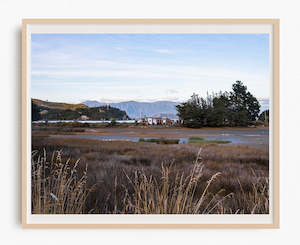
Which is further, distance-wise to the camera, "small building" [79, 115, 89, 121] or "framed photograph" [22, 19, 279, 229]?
"small building" [79, 115, 89, 121]

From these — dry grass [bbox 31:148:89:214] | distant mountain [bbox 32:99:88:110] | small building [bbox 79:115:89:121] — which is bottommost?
dry grass [bbox 31:148:89:214]

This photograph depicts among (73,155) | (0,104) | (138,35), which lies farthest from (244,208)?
(0,104)

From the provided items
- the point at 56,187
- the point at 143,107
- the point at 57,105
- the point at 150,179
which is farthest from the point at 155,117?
the point at 56,187

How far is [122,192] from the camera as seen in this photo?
240cm

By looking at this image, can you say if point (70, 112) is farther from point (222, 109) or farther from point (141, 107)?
point (222, 109)

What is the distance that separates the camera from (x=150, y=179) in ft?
7.89

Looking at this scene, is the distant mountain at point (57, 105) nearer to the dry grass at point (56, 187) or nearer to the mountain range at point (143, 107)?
the mountain range at point (143, 107)

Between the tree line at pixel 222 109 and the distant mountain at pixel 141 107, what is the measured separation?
3.0 inches

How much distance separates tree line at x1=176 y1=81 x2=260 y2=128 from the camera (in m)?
2.42

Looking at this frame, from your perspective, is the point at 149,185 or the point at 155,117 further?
the point at 155,117

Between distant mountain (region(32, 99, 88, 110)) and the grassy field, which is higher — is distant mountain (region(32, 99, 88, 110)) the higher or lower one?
the higher one

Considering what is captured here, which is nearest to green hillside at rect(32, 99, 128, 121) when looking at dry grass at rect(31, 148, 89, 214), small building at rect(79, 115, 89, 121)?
small building at rect(79, 115, 89, 121)

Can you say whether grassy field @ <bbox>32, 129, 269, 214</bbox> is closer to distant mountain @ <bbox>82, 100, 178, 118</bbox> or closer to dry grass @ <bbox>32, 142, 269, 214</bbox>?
dry grass @ <bbox>32, 142, 269, 214</bbox>

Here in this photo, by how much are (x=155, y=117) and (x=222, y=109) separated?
581 mm
